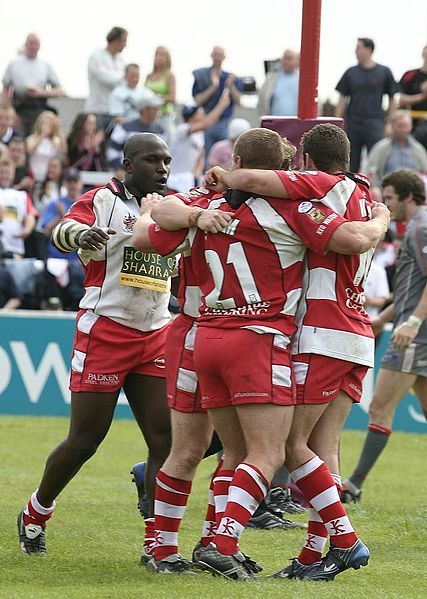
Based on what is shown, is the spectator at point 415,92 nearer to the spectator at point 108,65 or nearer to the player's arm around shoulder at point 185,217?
the spectator at point 108,65

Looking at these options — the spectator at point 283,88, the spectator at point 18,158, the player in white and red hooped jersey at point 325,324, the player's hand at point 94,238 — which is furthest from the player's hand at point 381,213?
the spectator at point 283,88

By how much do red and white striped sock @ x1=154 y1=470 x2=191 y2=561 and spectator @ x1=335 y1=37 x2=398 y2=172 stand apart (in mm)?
11493

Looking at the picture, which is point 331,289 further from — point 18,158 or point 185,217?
point 18,158

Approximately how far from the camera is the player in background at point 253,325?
591cm

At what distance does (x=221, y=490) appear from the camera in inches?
248

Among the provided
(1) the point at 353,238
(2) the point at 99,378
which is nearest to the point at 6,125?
(2) the point at 99,378

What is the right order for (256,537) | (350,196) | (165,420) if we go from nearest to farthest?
(350,196)
(165,420)
(256,537)

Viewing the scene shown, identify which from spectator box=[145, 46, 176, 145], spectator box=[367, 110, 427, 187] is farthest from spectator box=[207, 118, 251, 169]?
spectator box=[367, 110, 427, 187]

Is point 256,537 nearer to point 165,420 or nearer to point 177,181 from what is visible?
point 165,420

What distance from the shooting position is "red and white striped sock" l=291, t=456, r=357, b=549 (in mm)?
6051

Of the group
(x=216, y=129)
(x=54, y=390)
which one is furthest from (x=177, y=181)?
(x=54, y=390)

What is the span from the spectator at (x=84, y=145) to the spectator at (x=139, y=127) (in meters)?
0.16

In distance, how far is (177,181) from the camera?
1720 centimetres

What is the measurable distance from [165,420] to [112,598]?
126 centimetres
